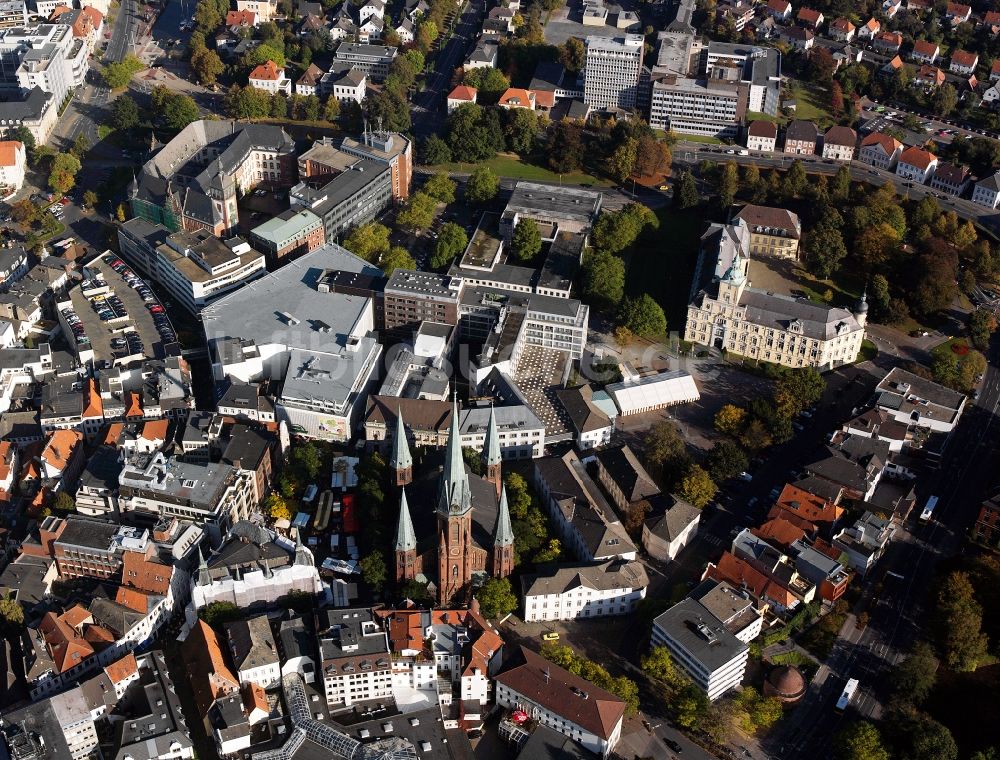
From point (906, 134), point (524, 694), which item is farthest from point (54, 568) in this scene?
point (906, 134)

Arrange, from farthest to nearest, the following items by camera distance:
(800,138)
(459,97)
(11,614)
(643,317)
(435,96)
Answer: (435,96), (459,97), (800,138), (643,317), (11,614)

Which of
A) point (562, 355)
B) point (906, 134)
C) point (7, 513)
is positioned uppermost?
point (906, 134)

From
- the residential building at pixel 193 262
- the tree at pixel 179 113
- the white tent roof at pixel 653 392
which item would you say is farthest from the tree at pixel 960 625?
the tree at pixel 179 113

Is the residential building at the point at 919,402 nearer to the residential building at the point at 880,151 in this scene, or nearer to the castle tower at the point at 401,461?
the castle tower at the point at 401,461

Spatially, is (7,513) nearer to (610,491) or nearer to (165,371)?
(165,371)

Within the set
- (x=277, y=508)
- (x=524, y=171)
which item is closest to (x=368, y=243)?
(x=524, y=171)

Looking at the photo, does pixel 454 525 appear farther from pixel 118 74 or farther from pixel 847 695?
pixel 118 74
